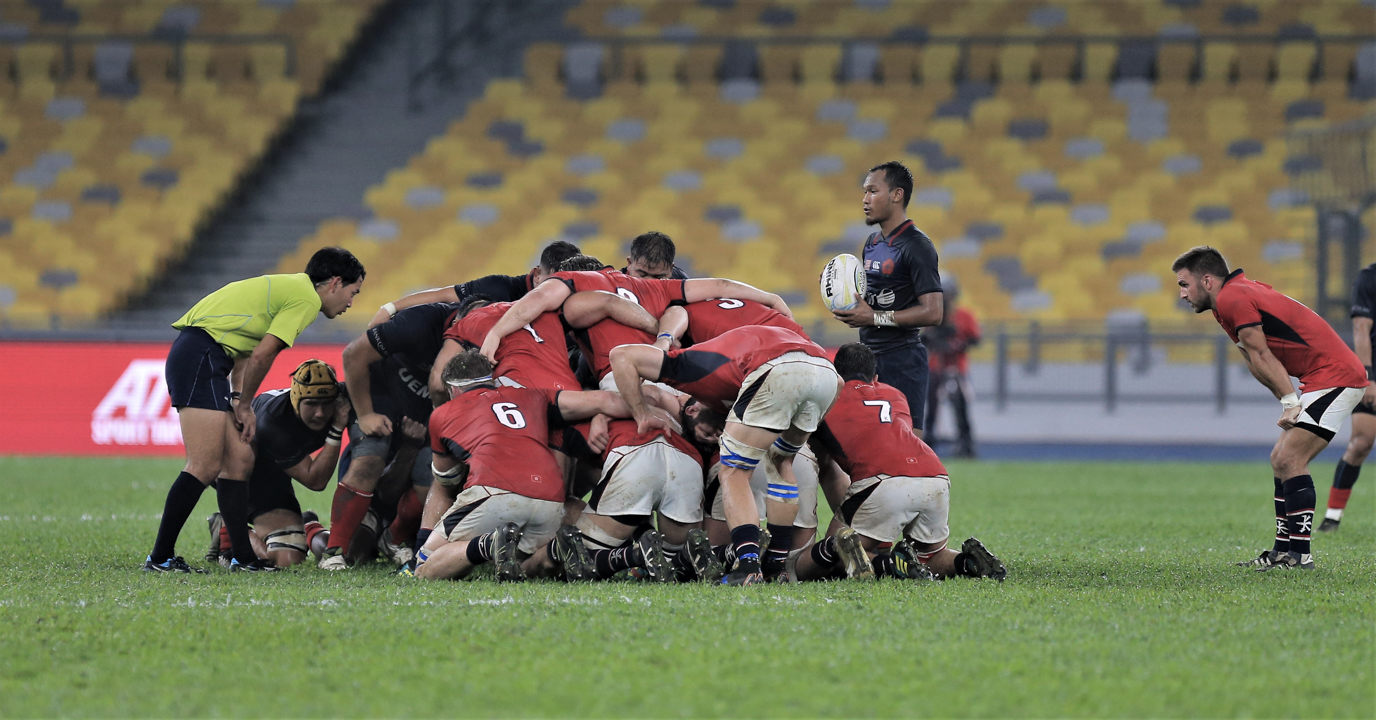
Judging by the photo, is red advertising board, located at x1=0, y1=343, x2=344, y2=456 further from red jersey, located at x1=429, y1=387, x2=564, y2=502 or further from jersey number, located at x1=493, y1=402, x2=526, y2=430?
jersey number, located at x1=493, y1=402, x2=526, y2=430

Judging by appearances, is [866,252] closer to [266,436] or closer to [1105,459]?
[266,436]

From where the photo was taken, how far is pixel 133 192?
19.6m

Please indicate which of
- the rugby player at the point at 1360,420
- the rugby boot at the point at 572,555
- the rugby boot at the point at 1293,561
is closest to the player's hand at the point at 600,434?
the rugby boot at the point at 572,555

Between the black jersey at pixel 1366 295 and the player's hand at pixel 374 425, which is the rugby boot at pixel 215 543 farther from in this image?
the black jersey at pixel 1366 295

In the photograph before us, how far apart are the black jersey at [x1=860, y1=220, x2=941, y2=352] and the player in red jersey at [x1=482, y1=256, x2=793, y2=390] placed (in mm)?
758

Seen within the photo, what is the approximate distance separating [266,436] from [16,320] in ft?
31.9

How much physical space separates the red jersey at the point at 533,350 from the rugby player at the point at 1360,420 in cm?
512

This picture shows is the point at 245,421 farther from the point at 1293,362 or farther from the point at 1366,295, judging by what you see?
the point at 1366,295

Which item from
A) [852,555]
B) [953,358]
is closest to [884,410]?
[852,555]

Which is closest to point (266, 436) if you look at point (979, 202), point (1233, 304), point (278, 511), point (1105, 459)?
point (278, 511)

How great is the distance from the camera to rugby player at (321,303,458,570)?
6320mm

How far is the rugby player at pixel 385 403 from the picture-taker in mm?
6320

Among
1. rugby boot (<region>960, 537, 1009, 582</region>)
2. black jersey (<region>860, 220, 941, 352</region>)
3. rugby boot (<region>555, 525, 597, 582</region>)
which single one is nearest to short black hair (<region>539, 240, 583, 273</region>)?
black jersey (<region>860, 220, 941, 352</region>)

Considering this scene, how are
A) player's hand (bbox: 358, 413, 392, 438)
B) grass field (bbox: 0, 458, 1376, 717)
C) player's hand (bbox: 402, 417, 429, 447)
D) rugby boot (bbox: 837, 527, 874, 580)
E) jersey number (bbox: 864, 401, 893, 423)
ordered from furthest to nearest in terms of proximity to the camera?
1. player's hand (bbox: 402, 417, 429, 447)
2. player's hand (bbox: 358, 413, 392, 438)
3. jersey number (bbox: 864, 401, 893, 423)
4. rugby boot (bbox: 837, 527, 874, 580)
5. grass field (bbox: 0, 458, 1376, 717)
